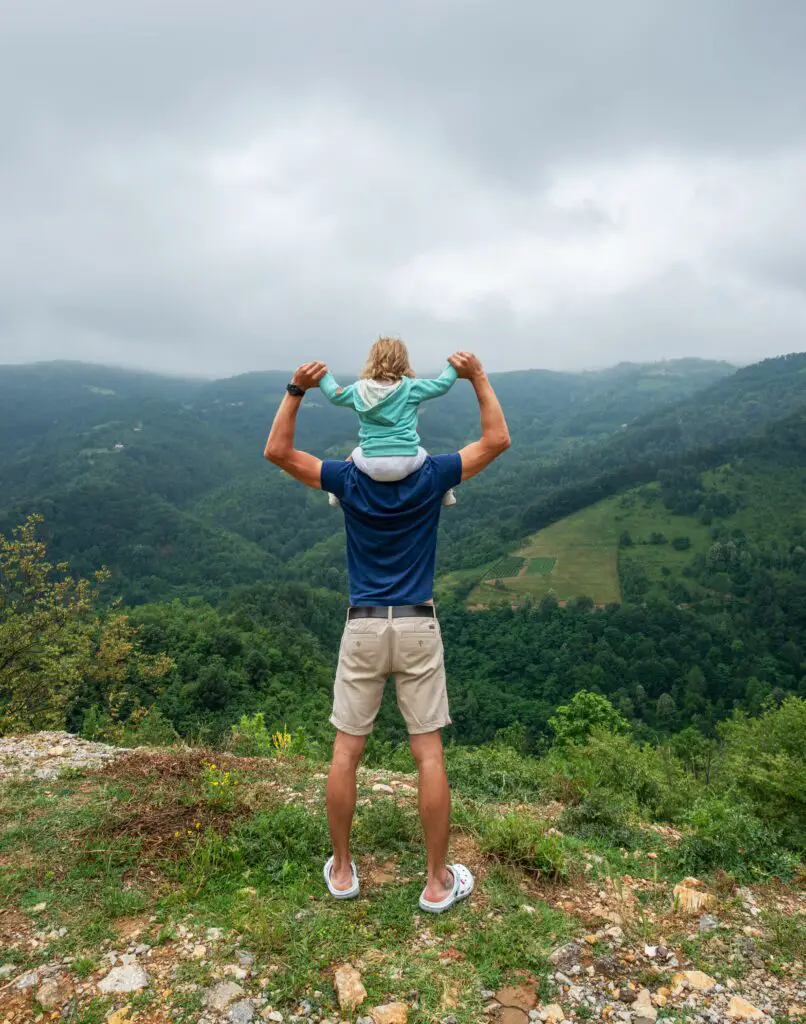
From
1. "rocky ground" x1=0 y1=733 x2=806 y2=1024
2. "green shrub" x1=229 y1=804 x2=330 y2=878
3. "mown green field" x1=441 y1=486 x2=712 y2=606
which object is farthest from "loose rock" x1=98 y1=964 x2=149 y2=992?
"mown green field" x1=441 y1=486 x2=712 y2=606

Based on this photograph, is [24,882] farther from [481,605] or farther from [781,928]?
[481,605]

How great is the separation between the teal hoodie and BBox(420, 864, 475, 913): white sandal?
7.91ft

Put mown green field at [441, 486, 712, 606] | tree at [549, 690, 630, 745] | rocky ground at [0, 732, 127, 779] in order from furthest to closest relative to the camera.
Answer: mown green field at [441, 486, 712, 606], tree at [549, 690, 630, 745], rocky ground at [0, 732, 127, 779]

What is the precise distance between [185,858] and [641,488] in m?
A: 133

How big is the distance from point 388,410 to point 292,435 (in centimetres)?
57

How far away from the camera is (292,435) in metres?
3.16

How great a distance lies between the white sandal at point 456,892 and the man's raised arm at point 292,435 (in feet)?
7.67

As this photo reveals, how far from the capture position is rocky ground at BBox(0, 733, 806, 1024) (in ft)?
8.11

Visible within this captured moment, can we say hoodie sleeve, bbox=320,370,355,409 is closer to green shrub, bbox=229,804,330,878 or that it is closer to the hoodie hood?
the hoodie hood

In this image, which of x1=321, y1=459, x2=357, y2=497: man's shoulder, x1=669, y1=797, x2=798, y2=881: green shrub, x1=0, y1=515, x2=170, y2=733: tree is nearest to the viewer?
x1=321, y1=459, x2=357, y2=497: man's shoulder

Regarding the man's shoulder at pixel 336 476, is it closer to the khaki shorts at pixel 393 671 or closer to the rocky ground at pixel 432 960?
the khaki shorts at pixel 393 671

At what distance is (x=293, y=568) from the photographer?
437 ft

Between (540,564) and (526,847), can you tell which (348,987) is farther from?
(540,564)

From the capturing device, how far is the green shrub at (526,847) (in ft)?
11.5
